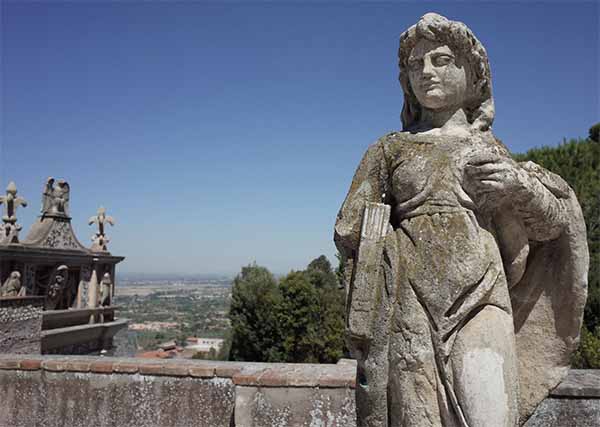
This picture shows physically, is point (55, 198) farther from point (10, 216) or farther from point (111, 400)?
point (111, 400)

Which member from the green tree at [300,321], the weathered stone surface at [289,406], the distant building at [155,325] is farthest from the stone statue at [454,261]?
the distant building at [155,325]

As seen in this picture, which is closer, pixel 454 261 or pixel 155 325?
pixel 454 261

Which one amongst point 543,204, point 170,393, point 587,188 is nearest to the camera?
point 543,204

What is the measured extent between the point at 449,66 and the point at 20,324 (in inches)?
397

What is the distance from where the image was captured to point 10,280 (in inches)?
482

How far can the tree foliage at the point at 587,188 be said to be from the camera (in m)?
14.2

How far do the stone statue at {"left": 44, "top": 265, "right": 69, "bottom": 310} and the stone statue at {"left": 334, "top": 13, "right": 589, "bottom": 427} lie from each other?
1388 centimetres

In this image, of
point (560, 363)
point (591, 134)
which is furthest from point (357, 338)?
point (591, 134)

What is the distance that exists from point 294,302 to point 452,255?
81.7 feet

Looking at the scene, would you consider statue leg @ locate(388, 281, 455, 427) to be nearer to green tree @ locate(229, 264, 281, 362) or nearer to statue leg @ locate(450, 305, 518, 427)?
statue leg @ locate(450, 305, 518, 427)

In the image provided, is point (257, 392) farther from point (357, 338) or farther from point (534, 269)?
point (534, 269)

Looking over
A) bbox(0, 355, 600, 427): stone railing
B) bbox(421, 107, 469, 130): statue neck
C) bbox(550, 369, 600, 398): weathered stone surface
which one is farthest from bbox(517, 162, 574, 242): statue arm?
bbox(0, 355, 600, 427): stone railing

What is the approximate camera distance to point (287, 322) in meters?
26.1

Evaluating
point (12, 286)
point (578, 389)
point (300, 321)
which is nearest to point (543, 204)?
point (578, 389)
